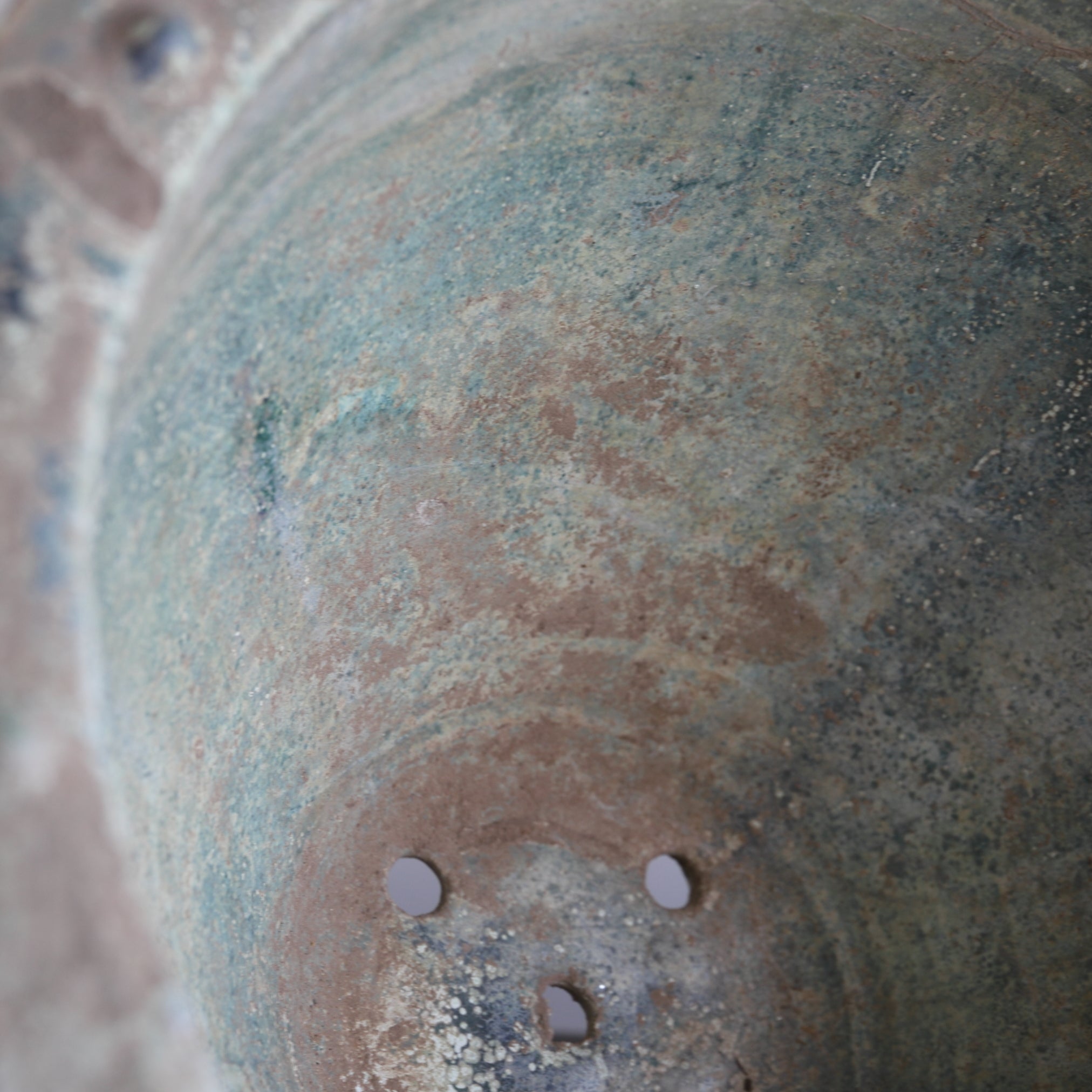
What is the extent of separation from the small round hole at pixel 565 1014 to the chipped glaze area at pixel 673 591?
18 mm

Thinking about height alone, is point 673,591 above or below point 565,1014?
above

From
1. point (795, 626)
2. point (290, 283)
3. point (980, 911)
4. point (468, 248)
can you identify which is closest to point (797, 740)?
point (795, 626)

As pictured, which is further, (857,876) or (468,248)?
(468,248)

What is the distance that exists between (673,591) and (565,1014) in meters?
0.42

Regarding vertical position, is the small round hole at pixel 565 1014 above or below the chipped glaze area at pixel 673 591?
below

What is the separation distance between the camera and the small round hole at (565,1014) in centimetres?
98

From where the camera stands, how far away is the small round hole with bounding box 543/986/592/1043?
98 cm

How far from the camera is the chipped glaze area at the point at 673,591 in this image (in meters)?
0.92

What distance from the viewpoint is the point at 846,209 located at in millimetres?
1066

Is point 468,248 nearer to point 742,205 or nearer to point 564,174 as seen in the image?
point 564,174

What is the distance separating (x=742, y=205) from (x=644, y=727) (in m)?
0.55

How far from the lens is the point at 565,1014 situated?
101 centimetres

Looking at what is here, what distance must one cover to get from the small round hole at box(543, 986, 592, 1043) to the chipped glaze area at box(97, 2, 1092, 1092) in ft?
0.06

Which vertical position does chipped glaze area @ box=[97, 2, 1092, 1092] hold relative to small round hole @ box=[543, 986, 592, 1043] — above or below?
above
